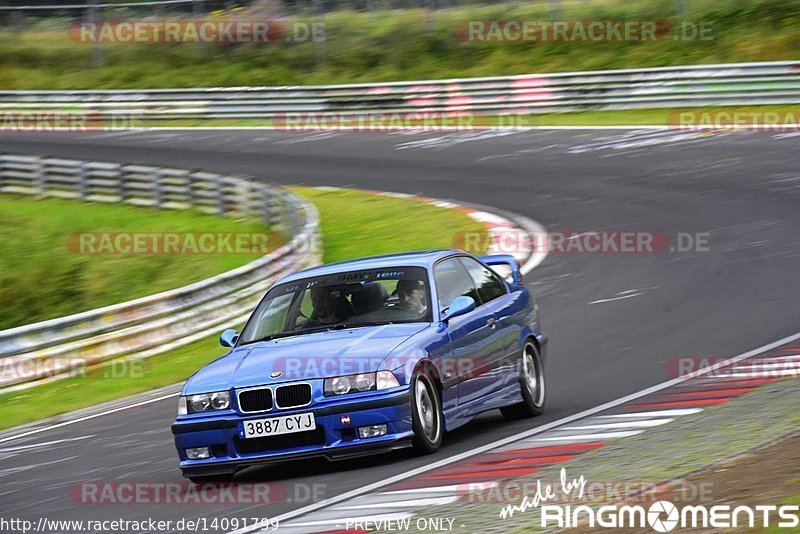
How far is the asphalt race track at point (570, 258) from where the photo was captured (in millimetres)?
8750

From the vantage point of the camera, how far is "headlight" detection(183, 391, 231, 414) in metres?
8.00

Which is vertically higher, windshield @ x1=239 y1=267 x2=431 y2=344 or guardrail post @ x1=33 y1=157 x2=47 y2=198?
windshield @ x1=239 y1=267 x2=431 y2=344

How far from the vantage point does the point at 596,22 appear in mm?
32406

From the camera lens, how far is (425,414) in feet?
26.7

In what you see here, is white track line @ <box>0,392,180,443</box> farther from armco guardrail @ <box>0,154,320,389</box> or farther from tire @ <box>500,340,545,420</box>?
tire @ <box>500,340,545,420</box>

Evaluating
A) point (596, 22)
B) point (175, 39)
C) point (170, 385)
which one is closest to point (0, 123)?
point (175, 39)

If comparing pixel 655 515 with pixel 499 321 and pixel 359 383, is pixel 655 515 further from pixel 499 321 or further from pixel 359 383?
pixel 499 321

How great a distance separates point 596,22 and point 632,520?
28.1 meters

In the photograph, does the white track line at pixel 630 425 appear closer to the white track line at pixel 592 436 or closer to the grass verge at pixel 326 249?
the white track line at pixel 592 436

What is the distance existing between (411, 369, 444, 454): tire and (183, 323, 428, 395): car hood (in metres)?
0.28

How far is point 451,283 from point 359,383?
163 cm

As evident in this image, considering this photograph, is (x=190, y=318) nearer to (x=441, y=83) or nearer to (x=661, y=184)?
(x=661, y=184)

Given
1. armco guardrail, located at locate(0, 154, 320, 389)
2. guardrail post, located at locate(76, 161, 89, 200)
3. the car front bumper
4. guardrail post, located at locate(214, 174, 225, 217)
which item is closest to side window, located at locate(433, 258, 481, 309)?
the car front bumper

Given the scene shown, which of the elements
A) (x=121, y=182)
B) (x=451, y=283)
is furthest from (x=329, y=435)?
(x=121, y=182)
